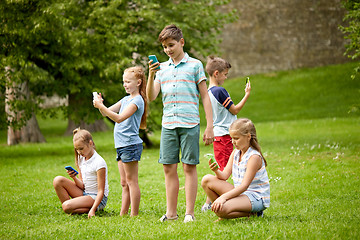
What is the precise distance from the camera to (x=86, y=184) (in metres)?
6.12

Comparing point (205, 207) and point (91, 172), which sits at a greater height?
point (91, 172)

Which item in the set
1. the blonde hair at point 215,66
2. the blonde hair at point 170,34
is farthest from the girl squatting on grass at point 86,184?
the blonde hair at point 215,66

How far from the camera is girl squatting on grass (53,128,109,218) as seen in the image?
595 centimetres

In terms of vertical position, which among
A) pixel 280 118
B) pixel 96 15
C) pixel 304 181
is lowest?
pixel 280 118

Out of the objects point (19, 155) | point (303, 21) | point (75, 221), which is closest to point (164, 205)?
point (75, 221)

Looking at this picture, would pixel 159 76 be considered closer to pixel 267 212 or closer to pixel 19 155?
pixel 267 212

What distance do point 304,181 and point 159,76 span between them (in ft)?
10.7

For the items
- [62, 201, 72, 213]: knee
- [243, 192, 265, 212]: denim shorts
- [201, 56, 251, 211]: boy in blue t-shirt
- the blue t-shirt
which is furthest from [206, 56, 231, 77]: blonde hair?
[62, 201, 72, 213]: knee

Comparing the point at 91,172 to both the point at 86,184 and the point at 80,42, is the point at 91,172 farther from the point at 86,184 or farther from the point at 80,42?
the point at 80,42

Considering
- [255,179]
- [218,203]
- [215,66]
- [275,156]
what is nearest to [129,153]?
[218,203]

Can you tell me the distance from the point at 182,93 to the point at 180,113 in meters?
0.21

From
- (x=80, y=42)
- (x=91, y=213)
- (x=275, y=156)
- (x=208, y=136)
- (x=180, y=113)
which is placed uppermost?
(x=80, y=42)

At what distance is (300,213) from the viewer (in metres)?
5.50

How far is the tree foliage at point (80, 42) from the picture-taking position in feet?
38.7
